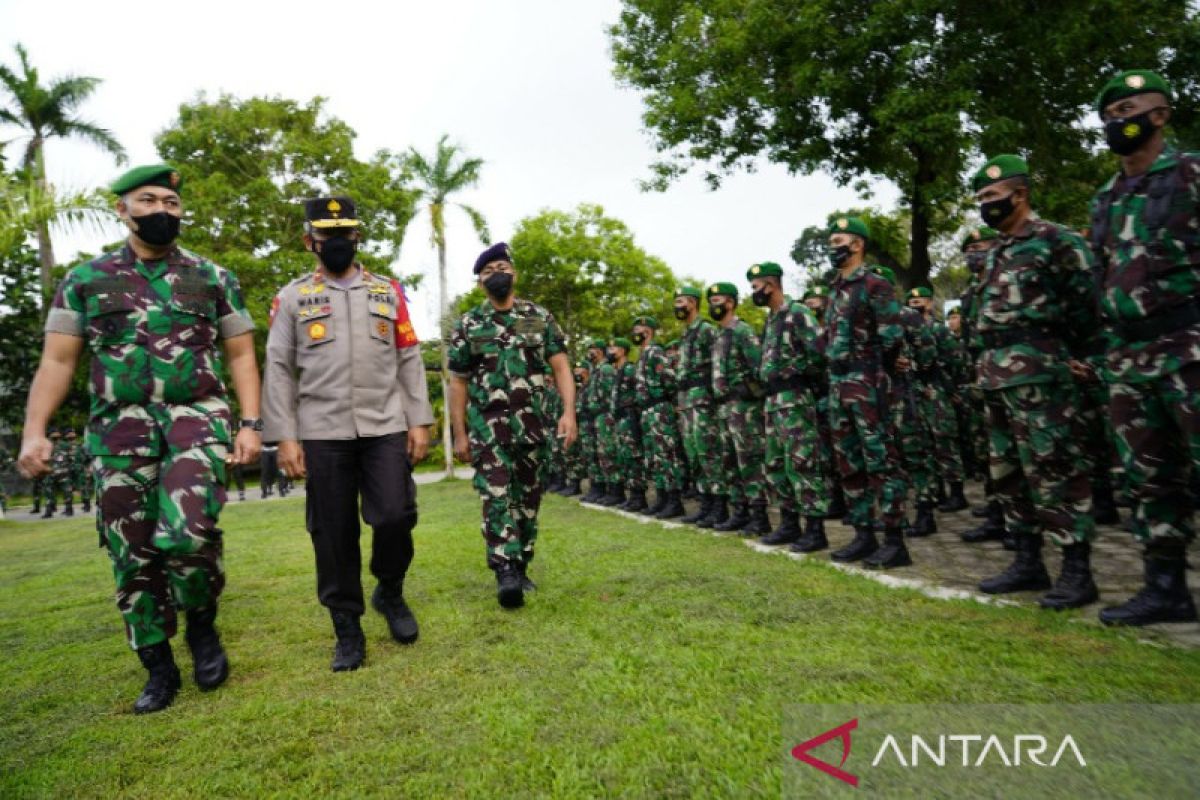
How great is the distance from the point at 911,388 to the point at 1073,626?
3901 millimetres

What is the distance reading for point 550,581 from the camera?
504 centimetres

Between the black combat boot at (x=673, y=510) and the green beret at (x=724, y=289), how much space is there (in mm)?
2710

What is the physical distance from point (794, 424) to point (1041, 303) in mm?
2202

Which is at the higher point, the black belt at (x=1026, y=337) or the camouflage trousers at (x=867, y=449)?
the black belt at (x=1026, y=337)

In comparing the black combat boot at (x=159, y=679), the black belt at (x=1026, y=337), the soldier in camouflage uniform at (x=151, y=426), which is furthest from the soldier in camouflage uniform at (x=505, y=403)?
the black belt at (x=1026, y=337)

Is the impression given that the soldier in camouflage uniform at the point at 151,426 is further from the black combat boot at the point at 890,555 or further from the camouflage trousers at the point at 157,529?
the black combat boot at the point at 890,555

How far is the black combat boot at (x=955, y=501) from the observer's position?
25.5 ft

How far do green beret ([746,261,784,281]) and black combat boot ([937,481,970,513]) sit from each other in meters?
3.21

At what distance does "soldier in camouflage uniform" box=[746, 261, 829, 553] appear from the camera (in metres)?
5.80

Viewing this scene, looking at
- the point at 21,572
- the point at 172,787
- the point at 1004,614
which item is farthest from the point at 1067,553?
the point at 21,572

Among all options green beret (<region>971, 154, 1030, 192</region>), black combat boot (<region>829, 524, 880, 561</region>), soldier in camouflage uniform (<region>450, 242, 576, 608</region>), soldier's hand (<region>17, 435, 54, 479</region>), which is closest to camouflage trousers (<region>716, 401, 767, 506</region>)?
black combat boot (<region>829, 524, 880, 561</region>)

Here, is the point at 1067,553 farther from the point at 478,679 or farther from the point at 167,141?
the point at 167,141

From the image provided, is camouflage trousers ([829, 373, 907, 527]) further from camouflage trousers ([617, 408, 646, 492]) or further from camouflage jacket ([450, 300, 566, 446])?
camouflage trousers ([617, 408, 646, 492])

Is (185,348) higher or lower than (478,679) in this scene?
higher
